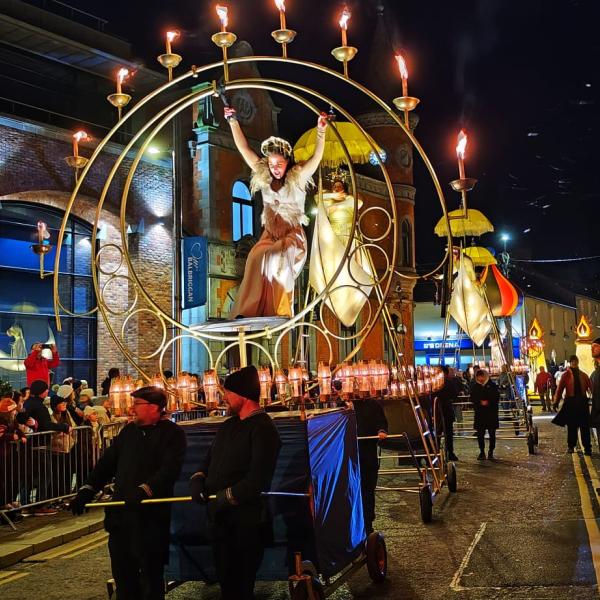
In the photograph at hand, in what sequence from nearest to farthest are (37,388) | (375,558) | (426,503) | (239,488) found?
(239,488)
(375,558)
(426,503)
(37,388)

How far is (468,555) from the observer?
8320 mm

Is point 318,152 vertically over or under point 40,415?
over

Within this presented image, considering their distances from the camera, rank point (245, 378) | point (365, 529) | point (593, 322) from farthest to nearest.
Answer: point (593, 322) → point (365, 529) → point (245, 378)

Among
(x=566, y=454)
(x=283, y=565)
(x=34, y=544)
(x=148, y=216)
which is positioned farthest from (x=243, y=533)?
(x=148, y=216)

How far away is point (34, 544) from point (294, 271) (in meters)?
4.29

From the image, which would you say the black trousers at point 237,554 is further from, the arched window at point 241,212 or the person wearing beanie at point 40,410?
the arched window at point 241,212

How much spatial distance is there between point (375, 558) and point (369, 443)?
2.10 metres

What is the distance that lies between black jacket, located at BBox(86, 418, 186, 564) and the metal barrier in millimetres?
5371

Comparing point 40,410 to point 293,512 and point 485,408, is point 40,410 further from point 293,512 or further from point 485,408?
point 485,408

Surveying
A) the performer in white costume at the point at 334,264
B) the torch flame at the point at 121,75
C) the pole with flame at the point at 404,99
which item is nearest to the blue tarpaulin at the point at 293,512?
the pole with flame at the point at 404,99

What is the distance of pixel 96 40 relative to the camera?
23844 millimetres

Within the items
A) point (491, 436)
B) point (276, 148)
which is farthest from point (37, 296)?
point (276, 148)

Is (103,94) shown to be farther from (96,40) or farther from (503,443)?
(503,443)

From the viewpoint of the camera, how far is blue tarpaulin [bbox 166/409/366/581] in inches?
237
